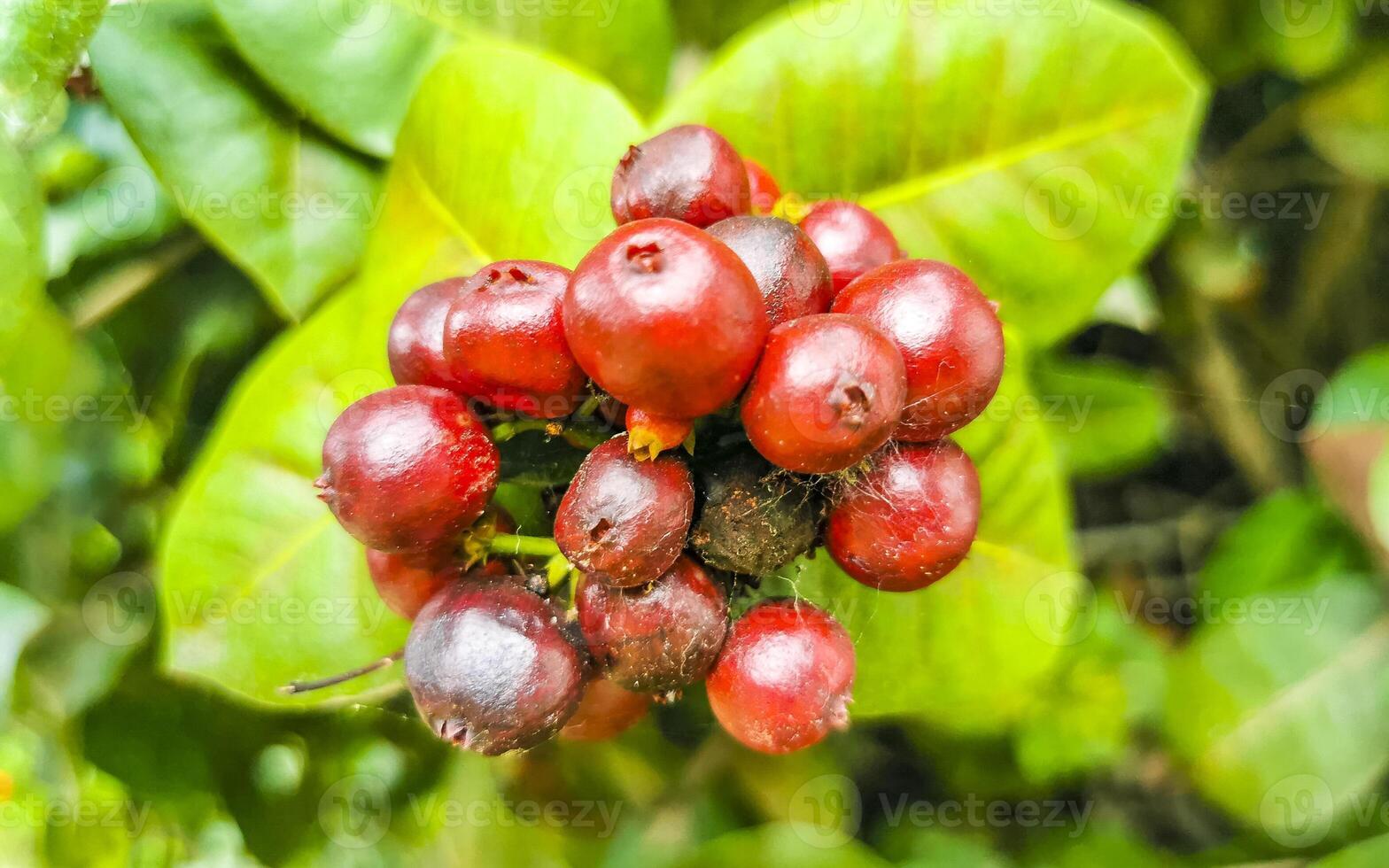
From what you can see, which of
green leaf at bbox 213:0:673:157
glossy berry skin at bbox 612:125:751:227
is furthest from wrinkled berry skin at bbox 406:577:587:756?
green leaf at bbox 213:0:673:157

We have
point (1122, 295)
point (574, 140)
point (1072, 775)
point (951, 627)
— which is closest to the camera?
point (574, 140)

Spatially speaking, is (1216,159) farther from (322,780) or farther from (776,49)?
(322,780)

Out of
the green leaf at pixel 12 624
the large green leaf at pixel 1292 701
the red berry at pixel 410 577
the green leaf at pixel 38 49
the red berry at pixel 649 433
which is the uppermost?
the green leaf at pixel 38 49

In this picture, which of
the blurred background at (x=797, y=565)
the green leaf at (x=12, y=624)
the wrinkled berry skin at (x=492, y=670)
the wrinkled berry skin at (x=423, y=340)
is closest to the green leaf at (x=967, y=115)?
the blurred background at (x=797, y=565)

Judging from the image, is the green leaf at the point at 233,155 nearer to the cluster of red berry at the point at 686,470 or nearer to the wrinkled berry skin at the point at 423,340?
the wrinkled berry skin at the point at 423,340

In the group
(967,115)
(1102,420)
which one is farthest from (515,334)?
(1102,420)

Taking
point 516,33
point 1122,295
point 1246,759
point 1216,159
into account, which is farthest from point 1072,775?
point 516,33

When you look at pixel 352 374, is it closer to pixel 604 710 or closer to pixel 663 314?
pixel 604 710
